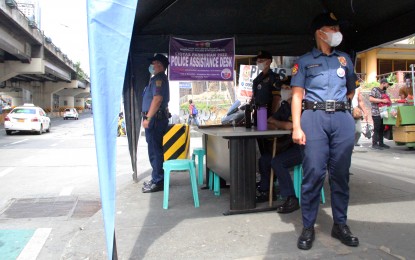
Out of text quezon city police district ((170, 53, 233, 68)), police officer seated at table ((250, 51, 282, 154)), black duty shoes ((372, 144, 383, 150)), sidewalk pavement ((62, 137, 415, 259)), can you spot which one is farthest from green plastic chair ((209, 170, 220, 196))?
black duty shoes ((372, 144, 383, 150))

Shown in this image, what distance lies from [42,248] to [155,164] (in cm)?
219

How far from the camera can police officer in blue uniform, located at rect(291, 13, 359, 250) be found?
137 inches

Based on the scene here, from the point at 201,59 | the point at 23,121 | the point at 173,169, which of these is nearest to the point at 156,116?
the point at 173,169

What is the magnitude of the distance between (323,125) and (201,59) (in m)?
3.70

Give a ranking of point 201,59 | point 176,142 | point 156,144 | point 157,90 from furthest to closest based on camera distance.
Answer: point 176,142, point 201,59, point 156,144, point 157,90

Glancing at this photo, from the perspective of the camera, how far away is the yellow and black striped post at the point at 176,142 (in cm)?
734

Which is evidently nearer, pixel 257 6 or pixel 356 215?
pixel 356 215

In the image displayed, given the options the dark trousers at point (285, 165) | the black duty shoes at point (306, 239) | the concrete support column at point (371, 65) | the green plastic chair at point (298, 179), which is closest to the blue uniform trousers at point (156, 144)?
the dark trousers at point (285, 165)

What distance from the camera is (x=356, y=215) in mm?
4441

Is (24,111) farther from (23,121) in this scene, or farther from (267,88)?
(267,88)

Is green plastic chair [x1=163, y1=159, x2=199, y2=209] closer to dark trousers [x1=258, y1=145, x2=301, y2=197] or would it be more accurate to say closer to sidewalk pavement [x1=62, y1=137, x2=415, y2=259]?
sidewalk pavement [x1=62, y1=137, x2=415, y2=259]

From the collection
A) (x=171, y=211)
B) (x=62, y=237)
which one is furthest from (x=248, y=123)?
(x=62, y=237)

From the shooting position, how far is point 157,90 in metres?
5.71

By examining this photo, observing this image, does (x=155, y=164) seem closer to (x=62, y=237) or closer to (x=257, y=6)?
(x=62, y=237)
